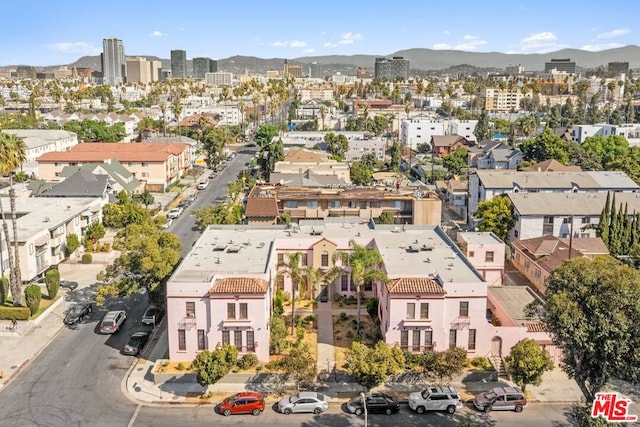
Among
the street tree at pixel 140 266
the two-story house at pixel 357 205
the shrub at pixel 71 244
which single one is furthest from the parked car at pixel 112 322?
the two-story house at pixel 357 205

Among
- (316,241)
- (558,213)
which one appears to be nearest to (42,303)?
(316,241)

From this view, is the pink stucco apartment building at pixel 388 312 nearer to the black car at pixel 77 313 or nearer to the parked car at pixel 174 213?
the black car at pixel 77 313

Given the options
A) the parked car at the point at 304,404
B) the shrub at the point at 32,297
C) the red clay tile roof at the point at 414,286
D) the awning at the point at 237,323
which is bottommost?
the parked car at the point at 304,404

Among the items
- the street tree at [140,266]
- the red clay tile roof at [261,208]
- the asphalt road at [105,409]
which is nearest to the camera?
the asphalt road at [105,409]

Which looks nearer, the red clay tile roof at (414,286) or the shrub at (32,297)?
the red clay tile roof at (414,286)

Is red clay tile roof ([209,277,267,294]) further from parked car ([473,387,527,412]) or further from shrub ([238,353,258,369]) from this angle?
parked car ([473,387,527,412])

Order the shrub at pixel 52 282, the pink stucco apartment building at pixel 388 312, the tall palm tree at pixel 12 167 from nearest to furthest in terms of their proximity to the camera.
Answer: the pink stucco apartment building at pixel 388 312
the tall palm tree at pixel 12 167
the shrub at pixel 52 282

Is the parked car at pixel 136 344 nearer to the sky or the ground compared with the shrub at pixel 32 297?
nearer to the ground
